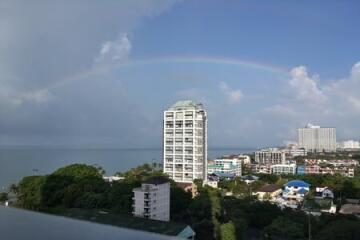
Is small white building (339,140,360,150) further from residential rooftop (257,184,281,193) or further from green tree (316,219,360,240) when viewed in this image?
green tree (316,219,360,240)

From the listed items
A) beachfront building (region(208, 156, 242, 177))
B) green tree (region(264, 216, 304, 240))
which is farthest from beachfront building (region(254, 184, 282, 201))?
beachfront building (region(208, 156, 242, 177))

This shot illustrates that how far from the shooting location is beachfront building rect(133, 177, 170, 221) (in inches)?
406

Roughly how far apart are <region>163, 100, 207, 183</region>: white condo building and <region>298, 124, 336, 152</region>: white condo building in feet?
159

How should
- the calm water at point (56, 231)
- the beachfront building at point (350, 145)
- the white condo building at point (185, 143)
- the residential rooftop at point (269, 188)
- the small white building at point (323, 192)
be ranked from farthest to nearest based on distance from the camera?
the beachfront building at point (350, 145) < the white condo building at point (185, 143) < the residential rooftop at point (269, 188) < the small white building at point (323, 192) < the calm water at point (56, 231)

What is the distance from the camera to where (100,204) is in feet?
36.1

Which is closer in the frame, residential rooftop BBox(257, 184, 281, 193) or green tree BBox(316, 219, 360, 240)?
green tree BBox(316, 219, 360, 240)

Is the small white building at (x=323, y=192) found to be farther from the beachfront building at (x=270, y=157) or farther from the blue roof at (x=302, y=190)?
the beachfront building at (x=270, y=157)

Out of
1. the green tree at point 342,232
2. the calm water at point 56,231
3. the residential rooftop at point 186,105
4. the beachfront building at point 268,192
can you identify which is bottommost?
the beachfront building at point 268,192

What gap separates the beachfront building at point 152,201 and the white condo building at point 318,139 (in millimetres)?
57781

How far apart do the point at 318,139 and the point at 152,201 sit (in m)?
60.1

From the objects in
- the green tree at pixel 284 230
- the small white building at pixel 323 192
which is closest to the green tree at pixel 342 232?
the green tree at pixel 284 230

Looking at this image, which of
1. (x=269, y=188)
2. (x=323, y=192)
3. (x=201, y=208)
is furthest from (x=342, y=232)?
(x=269, y=188)

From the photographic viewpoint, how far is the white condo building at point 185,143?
19.9 m

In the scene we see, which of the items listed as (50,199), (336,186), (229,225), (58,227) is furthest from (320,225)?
(336,186)
